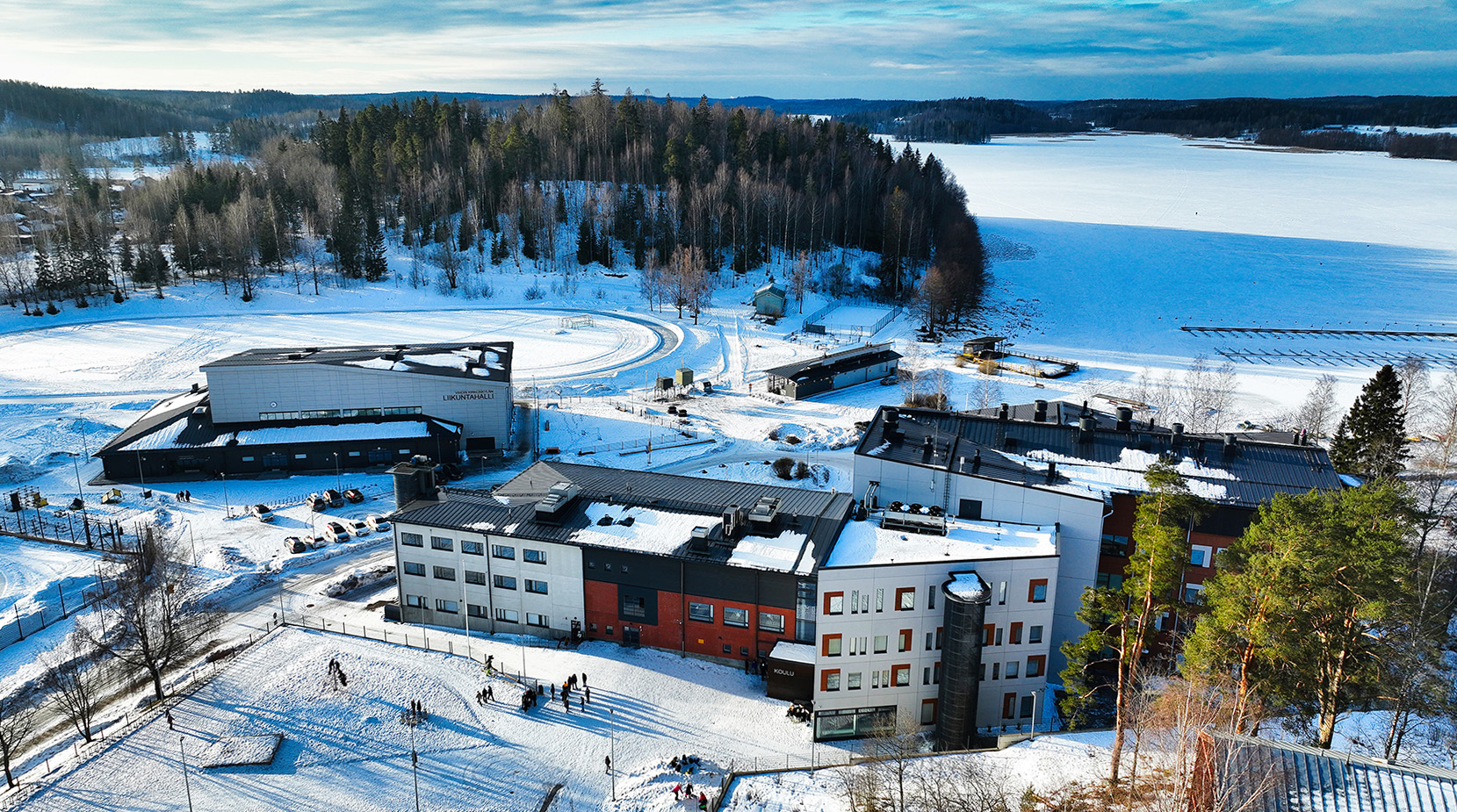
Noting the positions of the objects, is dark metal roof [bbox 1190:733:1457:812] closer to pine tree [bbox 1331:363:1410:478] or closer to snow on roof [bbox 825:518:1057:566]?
snow on roof [bbox 825:518:1057:566]

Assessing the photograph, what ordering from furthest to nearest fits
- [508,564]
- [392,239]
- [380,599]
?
1. [392,239]
2. [380,599]
3. [508,564]

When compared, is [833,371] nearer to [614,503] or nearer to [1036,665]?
[614,503]

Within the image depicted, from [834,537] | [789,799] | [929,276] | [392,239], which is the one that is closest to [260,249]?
[392,239]

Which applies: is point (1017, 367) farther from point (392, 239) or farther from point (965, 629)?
point (392, 239)

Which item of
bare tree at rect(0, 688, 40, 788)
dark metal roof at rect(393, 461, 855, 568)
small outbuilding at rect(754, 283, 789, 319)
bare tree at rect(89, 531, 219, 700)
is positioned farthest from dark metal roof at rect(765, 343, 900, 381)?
bare tree at rect(0, 688, 40, 788)

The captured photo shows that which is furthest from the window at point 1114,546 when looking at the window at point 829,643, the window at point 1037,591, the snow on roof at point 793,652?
the snow on roof at point 793,652

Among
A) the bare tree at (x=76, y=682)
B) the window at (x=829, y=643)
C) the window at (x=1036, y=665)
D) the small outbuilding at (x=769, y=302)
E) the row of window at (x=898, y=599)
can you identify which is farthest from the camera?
the small outbuilding at (x=769, y=302)

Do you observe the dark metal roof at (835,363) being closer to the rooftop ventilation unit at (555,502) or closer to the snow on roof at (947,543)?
the rooftop ventilation unit at (555,502)

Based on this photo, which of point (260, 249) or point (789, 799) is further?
point (260, 249)
